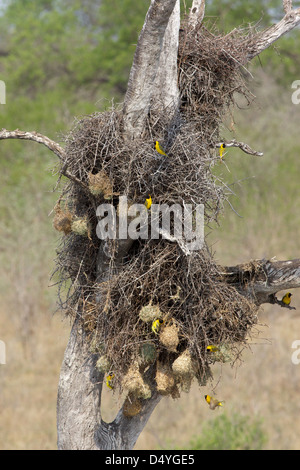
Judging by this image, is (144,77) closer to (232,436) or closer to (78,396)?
(78,396)

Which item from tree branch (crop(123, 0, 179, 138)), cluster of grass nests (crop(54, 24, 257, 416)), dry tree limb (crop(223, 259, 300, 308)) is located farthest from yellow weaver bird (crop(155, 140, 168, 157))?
dry tree limb (crop(223, 259, 300, 308))

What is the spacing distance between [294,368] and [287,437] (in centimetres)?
175

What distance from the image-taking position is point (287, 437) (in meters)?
11.0

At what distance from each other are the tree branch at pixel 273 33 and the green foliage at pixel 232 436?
7042 millimetres

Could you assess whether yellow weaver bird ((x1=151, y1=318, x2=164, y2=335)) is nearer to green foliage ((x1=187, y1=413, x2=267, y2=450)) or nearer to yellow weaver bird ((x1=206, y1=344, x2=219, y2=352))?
yellow weaver bird ((x1=206, y1=344, x2=219, y2=352))

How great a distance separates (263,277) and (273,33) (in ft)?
6.03

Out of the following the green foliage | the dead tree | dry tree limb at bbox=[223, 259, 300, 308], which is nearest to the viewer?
the dead tree

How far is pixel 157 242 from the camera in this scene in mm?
4004

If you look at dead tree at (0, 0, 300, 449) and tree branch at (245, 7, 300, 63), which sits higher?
tree branch at (245, 7, 300, 63)

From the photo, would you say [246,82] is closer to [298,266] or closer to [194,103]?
[194,103]

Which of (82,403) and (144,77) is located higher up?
(144,77)

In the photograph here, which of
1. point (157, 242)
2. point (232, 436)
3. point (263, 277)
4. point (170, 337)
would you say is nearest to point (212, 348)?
point (170, 337)

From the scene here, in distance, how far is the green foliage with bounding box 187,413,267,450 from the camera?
9812 mm

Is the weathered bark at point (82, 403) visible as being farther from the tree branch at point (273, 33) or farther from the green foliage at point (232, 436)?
the green foliage at point (232, 436)
